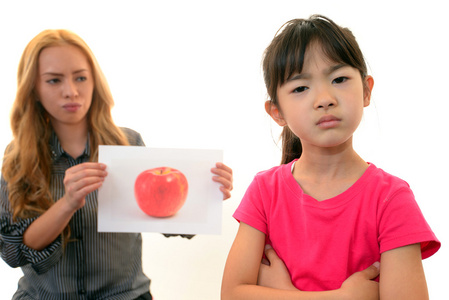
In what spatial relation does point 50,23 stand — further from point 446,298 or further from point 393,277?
point 446,298

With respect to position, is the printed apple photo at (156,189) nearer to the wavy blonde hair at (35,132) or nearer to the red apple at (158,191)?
the red apple at (158,191)

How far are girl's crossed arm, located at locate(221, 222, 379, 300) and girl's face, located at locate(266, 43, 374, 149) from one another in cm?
26

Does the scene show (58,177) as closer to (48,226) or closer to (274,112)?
→ (48,226)

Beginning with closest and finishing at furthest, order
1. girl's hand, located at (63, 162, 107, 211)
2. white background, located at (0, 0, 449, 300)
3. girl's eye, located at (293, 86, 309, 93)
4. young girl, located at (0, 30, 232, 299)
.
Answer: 1. girl's eye, located at (293, 86, 309, 93)
2. girl's hand, located at (63, 162, 107, 211)
3. young girl, located at (0, 30, 232, 299)
4. white background, located at (0, 0, 449, 300)

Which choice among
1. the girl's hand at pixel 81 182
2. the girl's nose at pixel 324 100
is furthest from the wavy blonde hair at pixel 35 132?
the girl's nose at pixel 324 100

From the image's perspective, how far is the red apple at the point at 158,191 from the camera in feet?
4.16

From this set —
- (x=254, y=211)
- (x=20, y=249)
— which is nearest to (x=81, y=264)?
(x=20, y=249)

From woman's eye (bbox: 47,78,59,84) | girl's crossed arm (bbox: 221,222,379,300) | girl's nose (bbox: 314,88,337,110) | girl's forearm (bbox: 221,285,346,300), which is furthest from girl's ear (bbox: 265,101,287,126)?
woman's eye (bbox: 47,78,59,84)

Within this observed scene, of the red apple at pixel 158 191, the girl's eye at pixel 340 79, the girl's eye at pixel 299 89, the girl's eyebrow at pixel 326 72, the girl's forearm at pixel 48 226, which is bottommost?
the girl's forearm at pixel 48 226

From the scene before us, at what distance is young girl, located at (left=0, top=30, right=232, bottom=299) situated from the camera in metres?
1.31

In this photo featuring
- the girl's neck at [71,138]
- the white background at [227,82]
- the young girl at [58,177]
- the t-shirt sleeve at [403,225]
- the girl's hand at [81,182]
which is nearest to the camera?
the t-shirt sleeve at [403,225]

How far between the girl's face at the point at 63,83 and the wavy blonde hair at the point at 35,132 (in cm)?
2

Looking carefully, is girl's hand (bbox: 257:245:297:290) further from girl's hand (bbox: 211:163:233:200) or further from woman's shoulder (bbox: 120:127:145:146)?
woman's shoulder (bbox: 120:127:145:146)

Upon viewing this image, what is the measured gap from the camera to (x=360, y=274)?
92 cm
